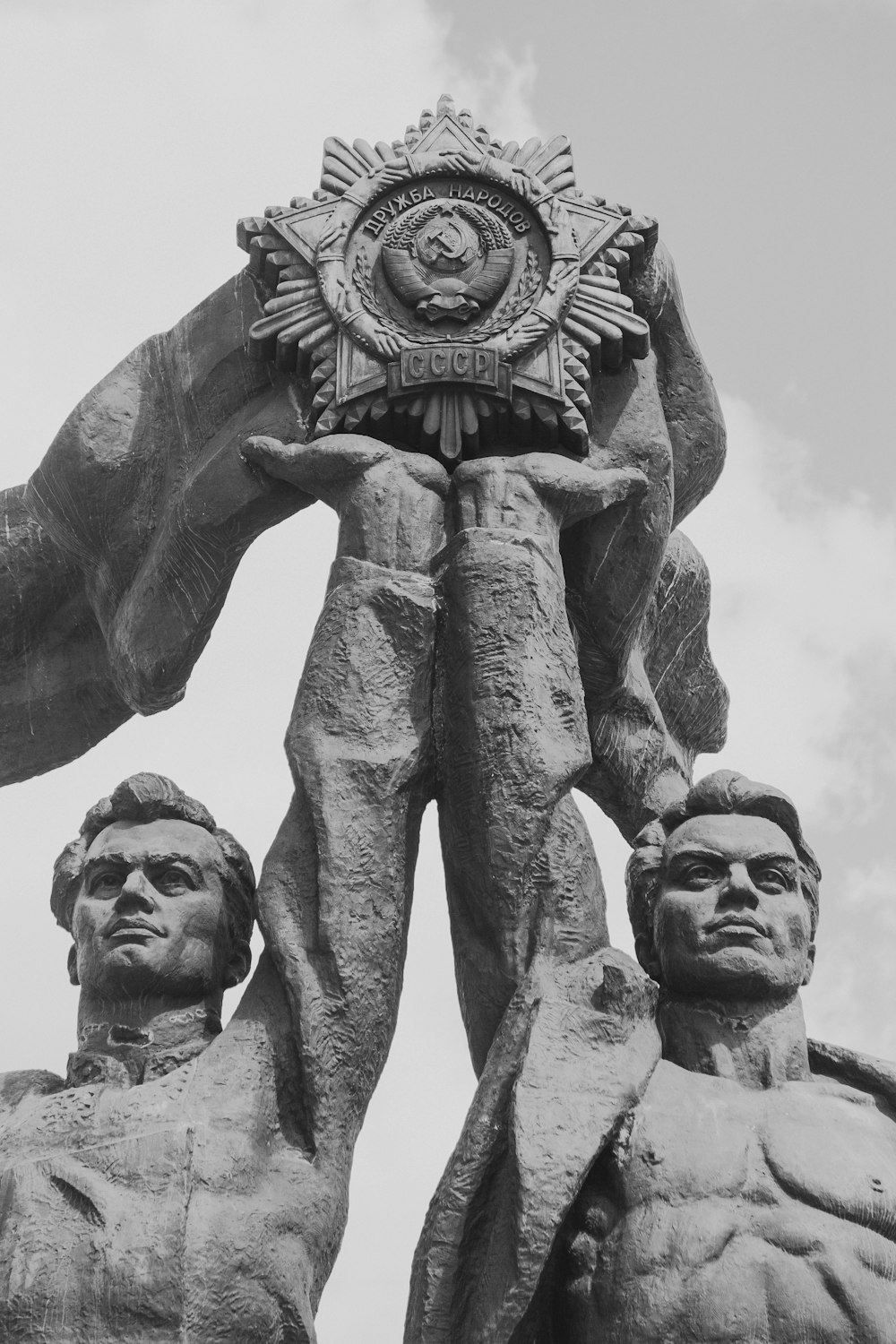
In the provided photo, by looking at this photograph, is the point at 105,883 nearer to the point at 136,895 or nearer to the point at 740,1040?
the point at 136,895

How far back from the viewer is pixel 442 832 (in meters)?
→ 8.47

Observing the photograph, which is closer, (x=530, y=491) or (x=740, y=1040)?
(x=740, y=1040)

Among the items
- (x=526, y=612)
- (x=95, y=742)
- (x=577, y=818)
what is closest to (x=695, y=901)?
(x=577, y=818)

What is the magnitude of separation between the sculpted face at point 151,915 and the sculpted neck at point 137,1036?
46 mm

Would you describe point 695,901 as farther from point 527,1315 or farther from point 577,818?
point 527,1315

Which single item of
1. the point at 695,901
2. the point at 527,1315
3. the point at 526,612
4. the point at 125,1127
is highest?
the point at 526,612

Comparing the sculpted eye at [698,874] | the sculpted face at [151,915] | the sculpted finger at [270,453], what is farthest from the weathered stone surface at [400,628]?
the sculpted eye at [698,874]

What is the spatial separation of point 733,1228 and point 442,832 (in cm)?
169

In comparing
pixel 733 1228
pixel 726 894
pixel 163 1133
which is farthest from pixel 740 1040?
pixel 163 1133

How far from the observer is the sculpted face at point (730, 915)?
323 inches

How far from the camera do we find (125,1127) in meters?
7.84

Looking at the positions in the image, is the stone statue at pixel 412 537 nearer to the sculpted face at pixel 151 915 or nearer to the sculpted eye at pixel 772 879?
the sculpted face at pixel 151 915

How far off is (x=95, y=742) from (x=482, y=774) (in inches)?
102

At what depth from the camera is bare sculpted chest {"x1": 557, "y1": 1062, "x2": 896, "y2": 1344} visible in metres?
7.35
